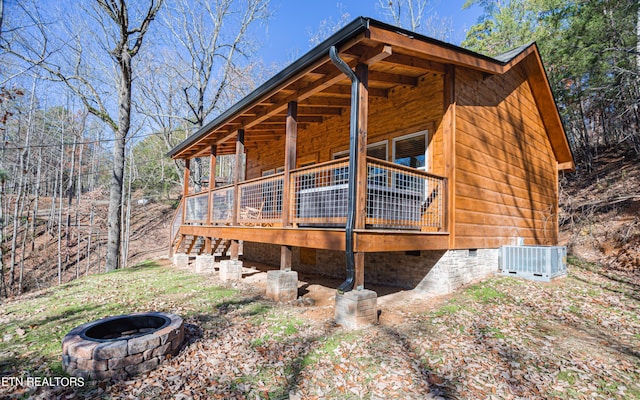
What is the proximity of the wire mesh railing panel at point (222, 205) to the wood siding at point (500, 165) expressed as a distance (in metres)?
5.72

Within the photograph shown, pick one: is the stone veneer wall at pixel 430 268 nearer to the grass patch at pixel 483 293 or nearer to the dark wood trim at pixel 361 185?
the grass patch at pixel 483 293

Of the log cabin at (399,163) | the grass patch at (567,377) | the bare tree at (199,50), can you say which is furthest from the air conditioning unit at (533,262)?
the bare tree at (199,50)

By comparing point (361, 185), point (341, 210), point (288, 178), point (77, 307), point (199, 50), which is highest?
point (199, 50)

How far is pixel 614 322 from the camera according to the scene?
16.5 ft

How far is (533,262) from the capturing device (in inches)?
287

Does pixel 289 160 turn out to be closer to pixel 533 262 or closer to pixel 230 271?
pixel 230 271

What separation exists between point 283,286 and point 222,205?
4069 mm

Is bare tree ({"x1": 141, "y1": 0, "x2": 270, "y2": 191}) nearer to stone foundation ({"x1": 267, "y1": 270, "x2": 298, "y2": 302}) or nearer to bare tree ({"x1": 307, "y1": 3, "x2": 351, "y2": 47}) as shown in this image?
bare tree ({"x1": 307, "y1": 3, "x2": 351, "y2": 47})

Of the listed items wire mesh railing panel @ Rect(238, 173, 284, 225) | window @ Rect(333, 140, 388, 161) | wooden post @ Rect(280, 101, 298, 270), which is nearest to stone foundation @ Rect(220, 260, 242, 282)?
wire mesh railing panel @ Rect(238, 173, 284, 225)

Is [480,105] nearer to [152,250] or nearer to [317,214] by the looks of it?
[317,214]

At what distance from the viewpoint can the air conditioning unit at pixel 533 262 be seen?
280 inches

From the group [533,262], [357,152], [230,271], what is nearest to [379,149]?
[357,152]

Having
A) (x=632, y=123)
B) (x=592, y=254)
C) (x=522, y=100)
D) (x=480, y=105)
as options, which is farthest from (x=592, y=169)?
(x=480, y=105)

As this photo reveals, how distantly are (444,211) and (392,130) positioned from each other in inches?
95.6
